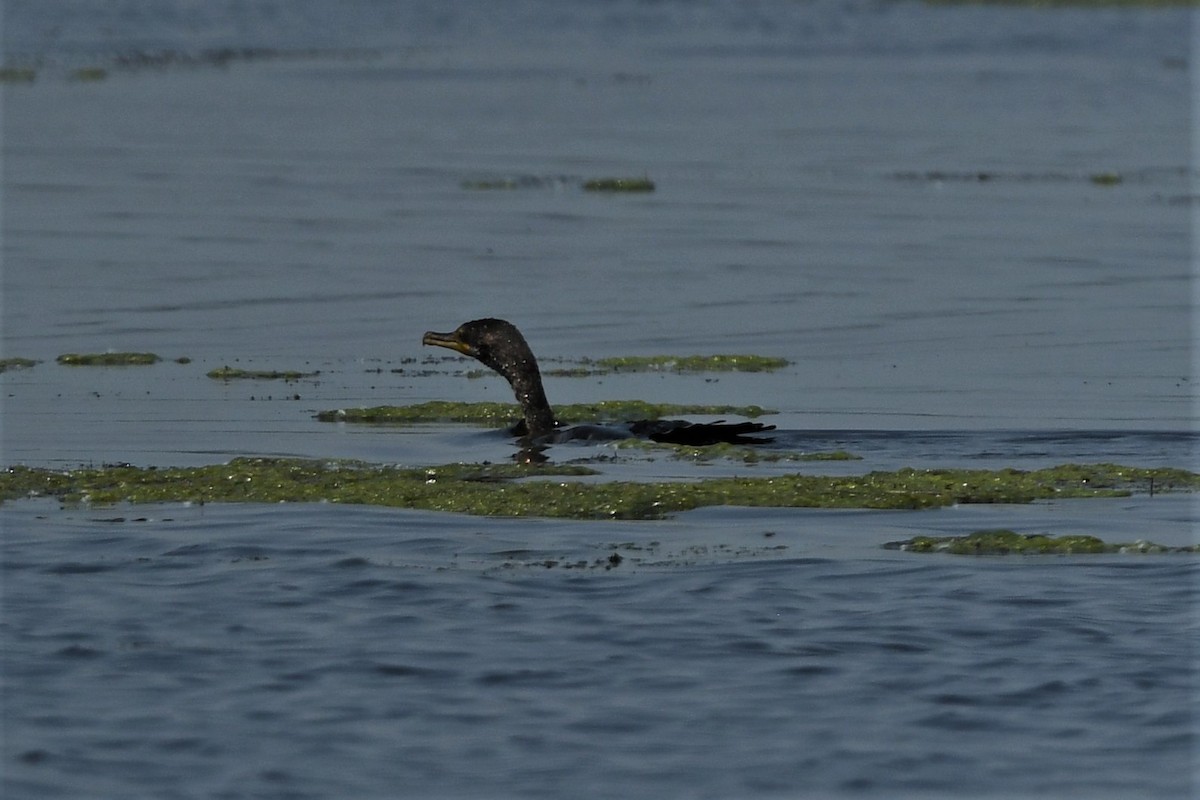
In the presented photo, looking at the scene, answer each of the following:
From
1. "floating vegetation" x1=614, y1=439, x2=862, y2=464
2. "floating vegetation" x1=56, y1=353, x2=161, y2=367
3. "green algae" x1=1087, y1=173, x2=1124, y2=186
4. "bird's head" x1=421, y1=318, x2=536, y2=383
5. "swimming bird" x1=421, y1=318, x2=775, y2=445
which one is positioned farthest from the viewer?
"green algae" x1=1087, y1=173, x2=1124, y2=186

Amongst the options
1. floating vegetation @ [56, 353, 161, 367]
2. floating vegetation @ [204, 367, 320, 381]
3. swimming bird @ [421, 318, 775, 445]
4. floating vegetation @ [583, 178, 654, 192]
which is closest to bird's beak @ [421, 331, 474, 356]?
swimming bird @ [421, 318, 775, 445]

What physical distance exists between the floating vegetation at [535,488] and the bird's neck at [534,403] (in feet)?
4.71

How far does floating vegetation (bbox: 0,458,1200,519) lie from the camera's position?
11.1m

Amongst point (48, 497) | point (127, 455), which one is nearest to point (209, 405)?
point (127, 455)

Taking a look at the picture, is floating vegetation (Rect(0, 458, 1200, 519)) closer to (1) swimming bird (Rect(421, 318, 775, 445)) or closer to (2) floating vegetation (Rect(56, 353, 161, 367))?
(1) swimming bird (Rect(421, 318, 775, 445))

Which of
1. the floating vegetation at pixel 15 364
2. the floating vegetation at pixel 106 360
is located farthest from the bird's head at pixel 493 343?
the floating vegetation at pixel 15 364

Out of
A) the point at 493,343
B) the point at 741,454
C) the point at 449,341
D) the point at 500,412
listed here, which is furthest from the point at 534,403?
the point at 741,454

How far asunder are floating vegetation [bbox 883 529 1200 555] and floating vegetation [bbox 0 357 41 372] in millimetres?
7773

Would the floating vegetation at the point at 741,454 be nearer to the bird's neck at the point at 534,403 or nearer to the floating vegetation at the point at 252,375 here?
the bird's neck at the point at 534,403

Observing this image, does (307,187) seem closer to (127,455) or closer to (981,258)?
(981,258)

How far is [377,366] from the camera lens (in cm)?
→ 1625

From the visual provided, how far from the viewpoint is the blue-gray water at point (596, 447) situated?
24.1 feet

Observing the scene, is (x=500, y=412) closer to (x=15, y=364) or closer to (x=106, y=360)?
(x=106, y=360)

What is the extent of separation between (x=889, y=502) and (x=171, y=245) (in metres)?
12.8
